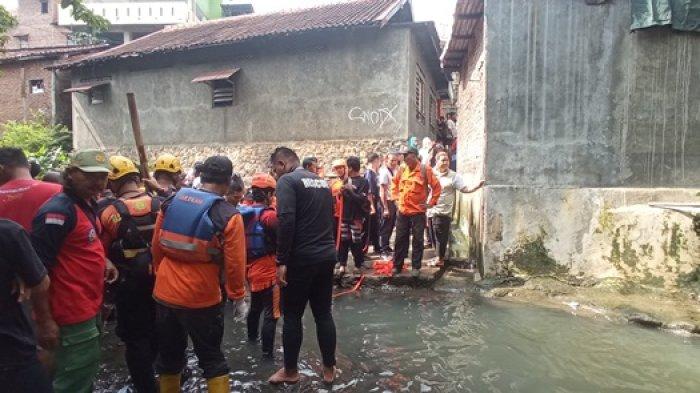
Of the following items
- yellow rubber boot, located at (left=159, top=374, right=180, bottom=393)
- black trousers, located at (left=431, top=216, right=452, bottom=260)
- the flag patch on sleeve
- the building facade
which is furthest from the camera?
the building facade

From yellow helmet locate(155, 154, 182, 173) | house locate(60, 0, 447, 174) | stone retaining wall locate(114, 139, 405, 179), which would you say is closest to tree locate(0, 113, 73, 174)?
house locate(60, 0, 447, 174)

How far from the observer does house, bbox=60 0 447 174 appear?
14008 millimetres

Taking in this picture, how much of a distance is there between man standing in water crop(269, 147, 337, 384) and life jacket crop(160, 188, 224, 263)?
0.79 metres

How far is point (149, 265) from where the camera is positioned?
3.66m

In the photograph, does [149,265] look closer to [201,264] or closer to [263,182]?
[201,264]

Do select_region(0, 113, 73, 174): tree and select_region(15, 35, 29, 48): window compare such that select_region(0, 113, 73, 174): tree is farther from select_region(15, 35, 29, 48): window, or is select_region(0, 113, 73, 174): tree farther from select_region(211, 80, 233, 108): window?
select_region(15, 35, 29, 48): window

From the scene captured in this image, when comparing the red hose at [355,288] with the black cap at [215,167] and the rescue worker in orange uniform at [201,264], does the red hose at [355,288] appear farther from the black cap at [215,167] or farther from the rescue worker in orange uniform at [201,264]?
the black cap at [215,167]

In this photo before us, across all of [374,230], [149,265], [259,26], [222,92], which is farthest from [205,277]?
[259,26]

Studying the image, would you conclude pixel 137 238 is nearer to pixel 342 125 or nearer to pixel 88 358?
pixel 88 358

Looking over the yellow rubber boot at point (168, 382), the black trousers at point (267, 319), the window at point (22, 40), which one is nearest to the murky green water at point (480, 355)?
the black trousers at point (267, 319)

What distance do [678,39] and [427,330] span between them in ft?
17.2

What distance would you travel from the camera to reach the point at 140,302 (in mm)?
3754

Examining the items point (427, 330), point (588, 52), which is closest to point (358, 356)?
point (427, 330)

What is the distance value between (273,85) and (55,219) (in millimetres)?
13051
